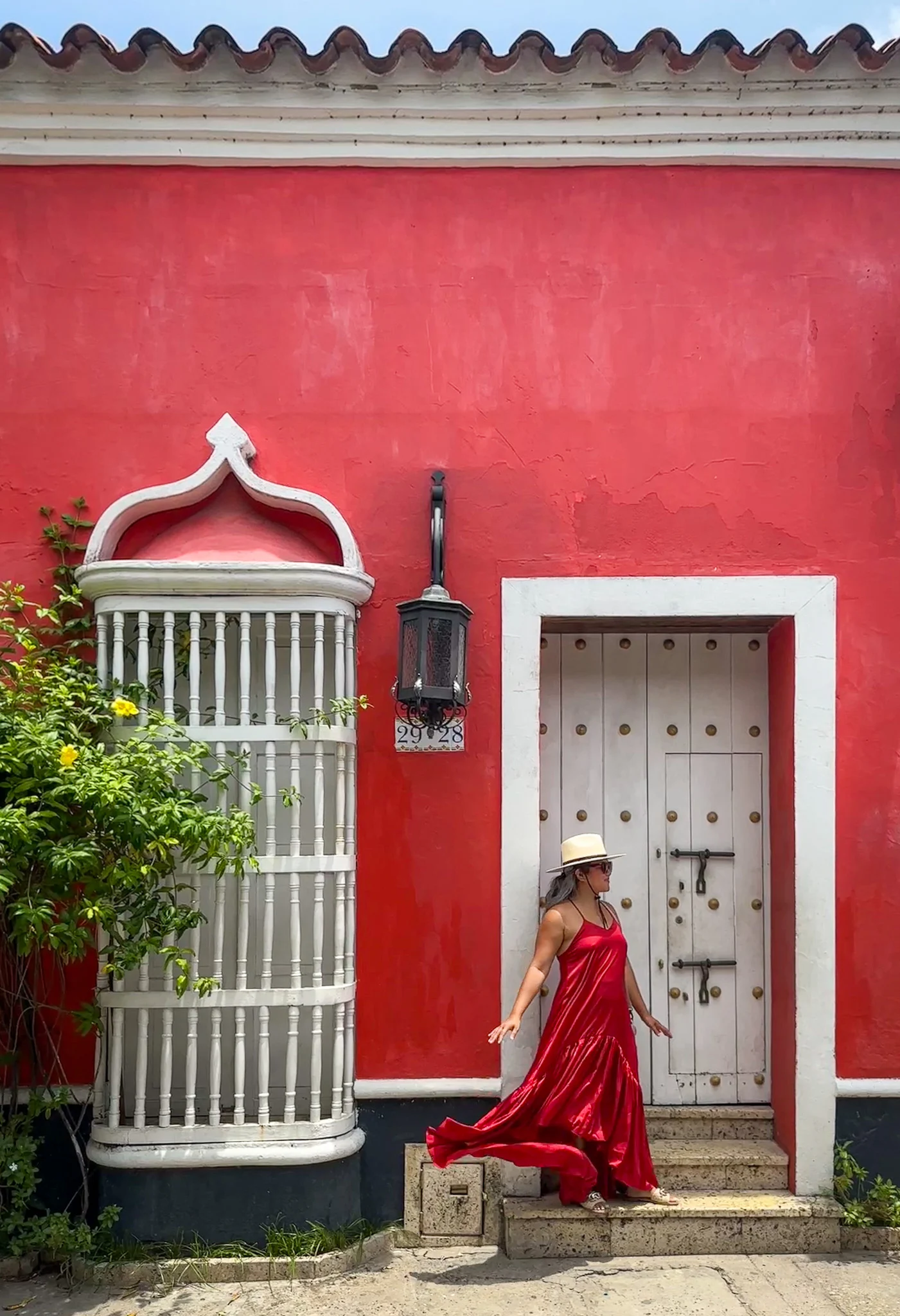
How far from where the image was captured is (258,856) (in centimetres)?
442

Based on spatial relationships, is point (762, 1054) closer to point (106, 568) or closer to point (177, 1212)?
point (177, 1212)

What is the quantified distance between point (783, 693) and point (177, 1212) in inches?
127

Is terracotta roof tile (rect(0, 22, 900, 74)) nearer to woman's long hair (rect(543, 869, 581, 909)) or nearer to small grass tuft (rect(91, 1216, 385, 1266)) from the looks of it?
woman's long hair (rect(543, 869, 581, 909))

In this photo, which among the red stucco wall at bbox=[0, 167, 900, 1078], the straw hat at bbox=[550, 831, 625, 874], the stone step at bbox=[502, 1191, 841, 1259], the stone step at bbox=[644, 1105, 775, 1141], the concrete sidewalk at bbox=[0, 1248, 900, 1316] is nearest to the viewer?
the concrete sidewalk at bbox=[0, 1248, 900, 1316]

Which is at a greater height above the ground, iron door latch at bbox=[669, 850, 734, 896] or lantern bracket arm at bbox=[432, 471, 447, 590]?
lantern bracket arm at bbox=[432, 471, 447, 590]

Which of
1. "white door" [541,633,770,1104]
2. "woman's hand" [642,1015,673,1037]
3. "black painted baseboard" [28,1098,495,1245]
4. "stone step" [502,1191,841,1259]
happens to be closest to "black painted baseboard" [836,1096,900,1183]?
"stone step" [502,1191,841,1259]

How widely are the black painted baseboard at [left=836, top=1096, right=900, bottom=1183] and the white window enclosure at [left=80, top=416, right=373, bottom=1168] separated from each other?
2.02 meters

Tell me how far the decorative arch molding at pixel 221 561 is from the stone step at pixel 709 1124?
8.57 feet

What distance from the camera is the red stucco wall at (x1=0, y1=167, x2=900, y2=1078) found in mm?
4703

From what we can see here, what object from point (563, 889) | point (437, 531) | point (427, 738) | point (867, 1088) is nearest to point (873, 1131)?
point (867, 1088)

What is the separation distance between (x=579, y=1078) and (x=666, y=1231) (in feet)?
2.32

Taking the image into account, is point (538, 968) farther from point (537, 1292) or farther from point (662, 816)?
point (537, 1292)

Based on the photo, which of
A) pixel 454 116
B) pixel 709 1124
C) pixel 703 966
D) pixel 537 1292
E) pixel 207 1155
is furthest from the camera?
pixel 703 966

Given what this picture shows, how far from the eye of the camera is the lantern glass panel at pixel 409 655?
441 centimetres
